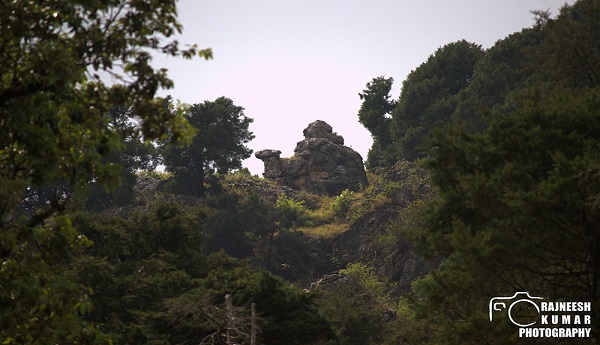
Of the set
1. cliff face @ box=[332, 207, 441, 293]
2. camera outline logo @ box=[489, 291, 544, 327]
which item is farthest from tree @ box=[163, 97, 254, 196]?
camera outline logo @ box=[489, 291, 544, 327]

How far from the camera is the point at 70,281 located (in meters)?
9.94

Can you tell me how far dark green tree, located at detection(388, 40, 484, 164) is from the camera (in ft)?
222

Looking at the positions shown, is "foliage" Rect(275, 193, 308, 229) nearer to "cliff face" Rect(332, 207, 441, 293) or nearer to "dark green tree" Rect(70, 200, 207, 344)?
"cliff face" Rect(332, 207, 441, 293)

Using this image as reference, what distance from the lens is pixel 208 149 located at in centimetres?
6272

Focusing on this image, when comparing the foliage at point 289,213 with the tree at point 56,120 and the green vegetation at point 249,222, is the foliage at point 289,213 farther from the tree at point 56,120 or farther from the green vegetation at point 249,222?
the tree at point 56,120

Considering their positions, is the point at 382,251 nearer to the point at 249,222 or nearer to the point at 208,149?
the point at 249,222

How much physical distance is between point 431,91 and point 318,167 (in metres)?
12.7

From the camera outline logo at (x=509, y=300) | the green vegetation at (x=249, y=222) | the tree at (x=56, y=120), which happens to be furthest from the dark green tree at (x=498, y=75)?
the tree at (x=56, y=120)

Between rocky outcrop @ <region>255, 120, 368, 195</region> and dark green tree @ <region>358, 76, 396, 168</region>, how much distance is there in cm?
296

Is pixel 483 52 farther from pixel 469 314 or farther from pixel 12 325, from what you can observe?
pixel 12 325

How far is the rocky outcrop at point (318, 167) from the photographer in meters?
70.7

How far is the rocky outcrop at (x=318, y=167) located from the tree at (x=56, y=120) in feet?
195

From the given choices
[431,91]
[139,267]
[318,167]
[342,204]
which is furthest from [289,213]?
[139,267]

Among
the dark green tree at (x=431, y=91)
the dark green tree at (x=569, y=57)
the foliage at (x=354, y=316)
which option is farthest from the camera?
the dark green tree at (x=431, y=91)
